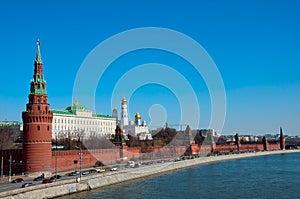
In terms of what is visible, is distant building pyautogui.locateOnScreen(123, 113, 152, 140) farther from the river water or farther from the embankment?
the river water

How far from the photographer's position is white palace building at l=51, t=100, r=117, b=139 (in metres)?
73.8

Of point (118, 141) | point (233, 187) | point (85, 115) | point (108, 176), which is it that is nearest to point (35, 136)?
point (108, 176)

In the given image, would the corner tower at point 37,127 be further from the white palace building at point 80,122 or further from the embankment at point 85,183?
the white palace building at point 80,122

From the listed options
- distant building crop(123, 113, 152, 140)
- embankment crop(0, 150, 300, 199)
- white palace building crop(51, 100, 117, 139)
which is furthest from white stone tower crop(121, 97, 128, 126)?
embankment crop(0, 150, 300, 199)

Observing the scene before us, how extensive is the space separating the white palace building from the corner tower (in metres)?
33.1

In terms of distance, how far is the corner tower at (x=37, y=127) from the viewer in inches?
1348

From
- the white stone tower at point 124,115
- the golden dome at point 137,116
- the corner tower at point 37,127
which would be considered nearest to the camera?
the corner tower at point 37,127

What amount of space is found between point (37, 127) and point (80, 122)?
46.5m

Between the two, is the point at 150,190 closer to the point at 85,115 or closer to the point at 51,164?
the point at 51,164

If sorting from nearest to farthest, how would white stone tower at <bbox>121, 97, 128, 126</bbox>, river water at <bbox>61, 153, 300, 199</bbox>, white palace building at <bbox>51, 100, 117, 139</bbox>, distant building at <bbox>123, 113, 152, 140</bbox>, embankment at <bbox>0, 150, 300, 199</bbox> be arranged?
embankment at <bbox>0, 150, 300, 199</bbox>, river water at <bbox>61, 153, 300, 199</bbox>, white palace building at <bbox>51, 100, 117, 139</bbox>, distant building at <bbox>123, 113, 152, 140</bbox>, white stone tower at <bbox>121, 97, 128, 126</bbox>

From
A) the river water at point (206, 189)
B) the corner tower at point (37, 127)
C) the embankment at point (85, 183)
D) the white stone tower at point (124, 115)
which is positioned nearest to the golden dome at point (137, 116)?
the white stone tower at point (124, 115)

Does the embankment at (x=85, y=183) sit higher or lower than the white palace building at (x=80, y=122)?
lower

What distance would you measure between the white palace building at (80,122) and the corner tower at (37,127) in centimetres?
3309

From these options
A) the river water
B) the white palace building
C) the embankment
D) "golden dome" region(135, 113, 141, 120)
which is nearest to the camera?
the embankment
